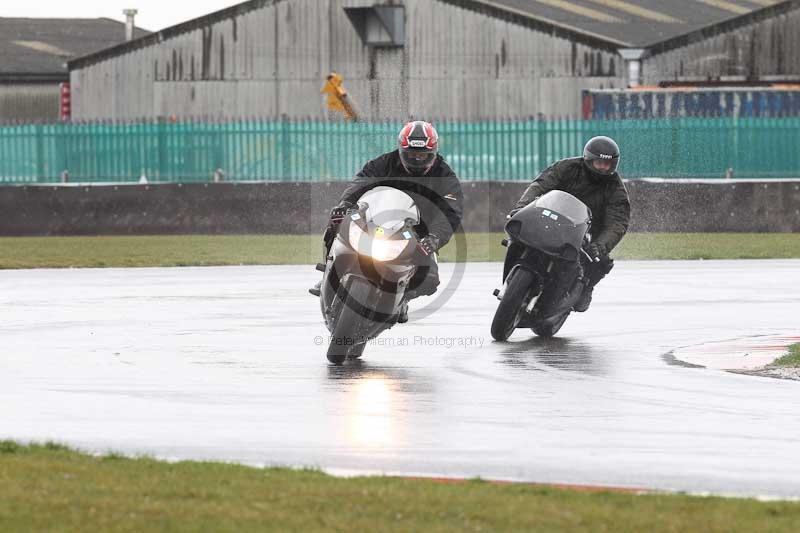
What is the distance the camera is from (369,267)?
45.4 ft

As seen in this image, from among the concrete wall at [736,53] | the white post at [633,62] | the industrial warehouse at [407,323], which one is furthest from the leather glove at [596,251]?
the concrete wall at [736,53]

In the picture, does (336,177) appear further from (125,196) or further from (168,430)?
(168,430)

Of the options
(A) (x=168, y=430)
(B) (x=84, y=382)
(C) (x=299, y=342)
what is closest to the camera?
(A) (x=168, y=430)

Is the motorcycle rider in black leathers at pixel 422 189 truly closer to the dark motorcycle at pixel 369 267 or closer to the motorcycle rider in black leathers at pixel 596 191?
the dark motorcycle at pixel 369 267

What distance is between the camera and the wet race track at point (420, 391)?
9586mm

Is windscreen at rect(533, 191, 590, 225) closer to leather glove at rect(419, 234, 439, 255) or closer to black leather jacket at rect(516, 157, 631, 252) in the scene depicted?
black leather jacket at rect(516, 157, 631, 252)

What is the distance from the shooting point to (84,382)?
41.9ft

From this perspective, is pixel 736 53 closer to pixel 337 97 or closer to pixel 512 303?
pixel 337 97

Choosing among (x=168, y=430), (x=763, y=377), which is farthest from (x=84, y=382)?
(x=763, y=377)

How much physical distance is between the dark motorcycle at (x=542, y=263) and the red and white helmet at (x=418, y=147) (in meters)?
1.51

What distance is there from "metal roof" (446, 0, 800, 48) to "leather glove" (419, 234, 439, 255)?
118 feet

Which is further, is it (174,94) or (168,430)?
(174,94)

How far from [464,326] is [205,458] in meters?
7.87

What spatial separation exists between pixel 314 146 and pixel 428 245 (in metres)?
21.3
